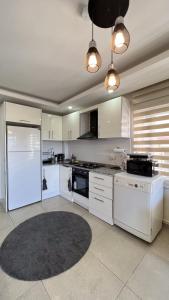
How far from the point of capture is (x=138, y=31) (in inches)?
53.1

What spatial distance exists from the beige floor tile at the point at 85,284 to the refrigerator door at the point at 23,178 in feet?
6.18

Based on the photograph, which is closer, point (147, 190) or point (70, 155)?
Answer: point (147, 190)

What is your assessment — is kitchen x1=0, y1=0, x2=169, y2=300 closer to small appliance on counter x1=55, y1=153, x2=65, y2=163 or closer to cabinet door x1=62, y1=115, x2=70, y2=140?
cabinet door x1=62, y1=115, x2=70, y2=140

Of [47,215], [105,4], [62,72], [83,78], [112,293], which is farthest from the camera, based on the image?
[47,215]

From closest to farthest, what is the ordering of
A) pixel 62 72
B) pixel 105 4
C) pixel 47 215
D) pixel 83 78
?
pixel 105 4
pixel 62 72
pixel 83 78
pixel 47 215

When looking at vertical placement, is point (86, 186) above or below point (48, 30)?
below

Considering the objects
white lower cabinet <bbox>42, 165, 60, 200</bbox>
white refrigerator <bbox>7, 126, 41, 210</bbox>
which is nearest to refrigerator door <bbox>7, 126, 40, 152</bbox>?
white refrigerator <bbox>7, 126, 41, 210</bbox>

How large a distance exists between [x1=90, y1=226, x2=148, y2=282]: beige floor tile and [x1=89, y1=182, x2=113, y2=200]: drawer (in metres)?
0.56

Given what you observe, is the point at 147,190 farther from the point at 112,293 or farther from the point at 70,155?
the point at 70,155

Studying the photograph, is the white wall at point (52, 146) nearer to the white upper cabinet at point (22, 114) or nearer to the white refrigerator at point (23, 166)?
the white refrigerator at point (23, 166)

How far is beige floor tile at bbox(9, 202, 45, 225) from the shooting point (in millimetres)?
2527

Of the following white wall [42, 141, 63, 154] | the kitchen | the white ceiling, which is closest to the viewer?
the white ceiling

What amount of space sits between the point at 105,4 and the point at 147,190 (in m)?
1.95

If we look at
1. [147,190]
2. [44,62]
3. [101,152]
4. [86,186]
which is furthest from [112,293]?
[44,62]
